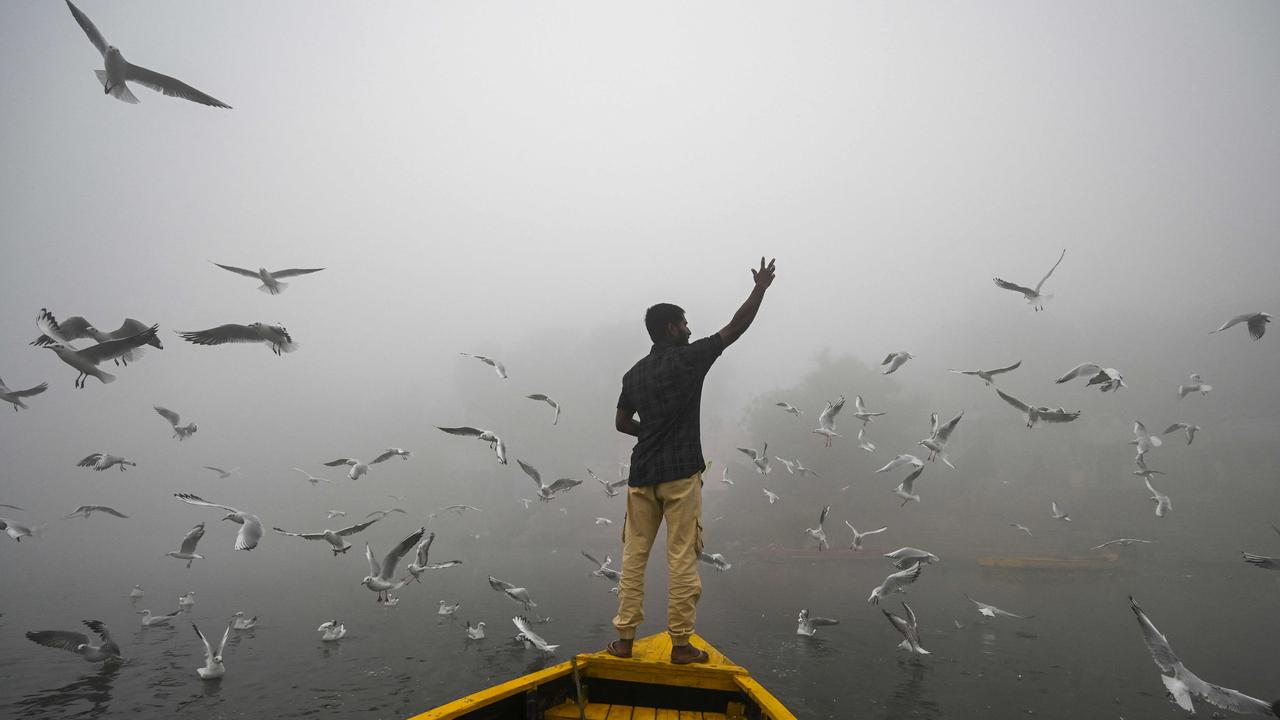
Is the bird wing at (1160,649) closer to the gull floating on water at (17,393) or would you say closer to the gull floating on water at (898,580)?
the gull floating on water at (898,580)

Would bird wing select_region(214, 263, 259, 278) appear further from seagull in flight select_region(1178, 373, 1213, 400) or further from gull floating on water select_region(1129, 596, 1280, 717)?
seagull in flight select_region(1178, 373, 1213, 400)

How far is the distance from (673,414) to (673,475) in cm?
41

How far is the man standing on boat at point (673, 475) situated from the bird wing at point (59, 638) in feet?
38.3

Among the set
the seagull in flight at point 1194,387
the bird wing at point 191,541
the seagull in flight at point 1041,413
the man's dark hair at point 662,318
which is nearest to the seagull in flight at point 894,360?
the seagull in flight at point 1041,413

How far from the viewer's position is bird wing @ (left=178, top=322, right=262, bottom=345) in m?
6.55

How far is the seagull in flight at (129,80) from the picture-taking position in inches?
255

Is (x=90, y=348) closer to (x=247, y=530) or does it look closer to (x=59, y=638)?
(x=247, y=530)

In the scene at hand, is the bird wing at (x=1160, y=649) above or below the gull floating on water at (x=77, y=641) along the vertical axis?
below

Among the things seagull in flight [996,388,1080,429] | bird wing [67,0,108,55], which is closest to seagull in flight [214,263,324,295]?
bird wing [67,0,108,55]

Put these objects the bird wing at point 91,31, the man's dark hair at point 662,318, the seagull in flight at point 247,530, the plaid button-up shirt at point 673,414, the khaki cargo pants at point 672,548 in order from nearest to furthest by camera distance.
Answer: the khaki cargo pants at point 672,548
the plaid button-up shirt at point 673,414
the man's dark hair at point 662,318
the bird wing at point 91,31
the seagull in flight at point 247,530

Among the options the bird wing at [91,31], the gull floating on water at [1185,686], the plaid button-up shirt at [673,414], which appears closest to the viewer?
the plaid button-up shirt at [673,414]

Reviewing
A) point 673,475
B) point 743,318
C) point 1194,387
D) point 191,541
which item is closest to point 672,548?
point 673,475

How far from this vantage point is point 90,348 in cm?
638

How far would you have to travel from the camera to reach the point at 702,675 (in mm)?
3678
